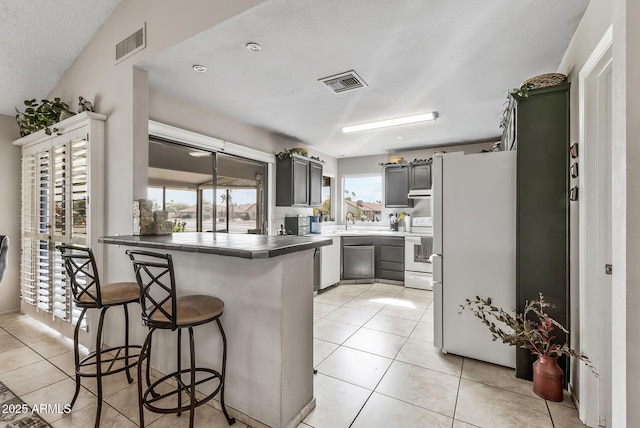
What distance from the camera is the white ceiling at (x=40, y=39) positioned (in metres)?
2.63

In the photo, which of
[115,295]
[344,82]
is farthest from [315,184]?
[115,295]

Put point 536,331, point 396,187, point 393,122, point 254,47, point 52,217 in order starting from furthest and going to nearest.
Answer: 1. point 396,187
2. point 393,122
3. point 52,217
4. point 254,47
5. point 536,331

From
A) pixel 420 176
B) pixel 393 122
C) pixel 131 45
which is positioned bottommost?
pixel 420 176

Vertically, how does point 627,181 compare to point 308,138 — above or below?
below

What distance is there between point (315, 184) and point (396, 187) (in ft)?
5.20

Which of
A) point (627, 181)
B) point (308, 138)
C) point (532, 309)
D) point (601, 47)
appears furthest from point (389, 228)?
point (627, 181)

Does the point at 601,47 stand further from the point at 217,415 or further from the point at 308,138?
the point at 308,138

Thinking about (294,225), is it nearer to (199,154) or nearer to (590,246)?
(199,154)

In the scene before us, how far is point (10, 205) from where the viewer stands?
356cm

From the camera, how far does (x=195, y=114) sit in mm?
3520

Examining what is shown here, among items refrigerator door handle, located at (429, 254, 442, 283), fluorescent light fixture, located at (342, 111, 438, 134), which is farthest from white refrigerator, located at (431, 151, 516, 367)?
fluorescent light fixture, located at (342, 111, 438, 134)

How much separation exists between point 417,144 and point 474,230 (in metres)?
3.16

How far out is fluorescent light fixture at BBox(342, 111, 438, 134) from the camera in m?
3.69

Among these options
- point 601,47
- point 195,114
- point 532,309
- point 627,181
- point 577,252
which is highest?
point 195,114
